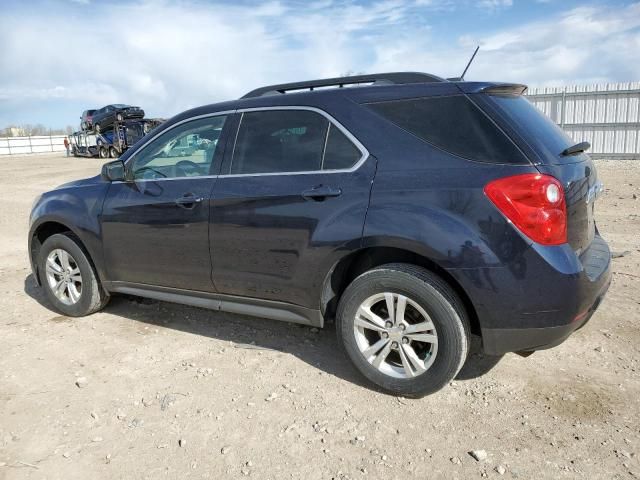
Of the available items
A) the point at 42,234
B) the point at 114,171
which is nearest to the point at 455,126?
the point at 114,171

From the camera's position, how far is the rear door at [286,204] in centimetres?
317

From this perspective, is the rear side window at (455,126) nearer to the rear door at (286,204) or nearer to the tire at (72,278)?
the rear door at (286,204)

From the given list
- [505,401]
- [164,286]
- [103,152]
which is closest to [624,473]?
[505,401]

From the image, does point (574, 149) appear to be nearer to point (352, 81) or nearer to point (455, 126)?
point (455, 126)

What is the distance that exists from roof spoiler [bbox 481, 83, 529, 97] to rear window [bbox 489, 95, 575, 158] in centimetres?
3

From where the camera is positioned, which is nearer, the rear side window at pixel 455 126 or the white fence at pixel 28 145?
the rear side window at pixel 455 126

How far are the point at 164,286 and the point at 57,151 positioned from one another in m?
48.2

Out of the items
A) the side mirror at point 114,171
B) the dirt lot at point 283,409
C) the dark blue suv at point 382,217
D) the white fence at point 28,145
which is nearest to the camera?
the dirt lot at point 283,409

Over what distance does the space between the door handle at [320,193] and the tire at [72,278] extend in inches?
94.0

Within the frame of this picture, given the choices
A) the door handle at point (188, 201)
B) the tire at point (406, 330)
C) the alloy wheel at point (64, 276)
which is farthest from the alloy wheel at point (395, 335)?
the alloy wheel at point (64, 276)

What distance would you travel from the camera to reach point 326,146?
331 cm

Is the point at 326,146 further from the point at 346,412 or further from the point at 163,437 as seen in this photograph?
the point at 163,437

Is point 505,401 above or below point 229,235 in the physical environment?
below

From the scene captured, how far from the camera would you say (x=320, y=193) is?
3203 millimetres
